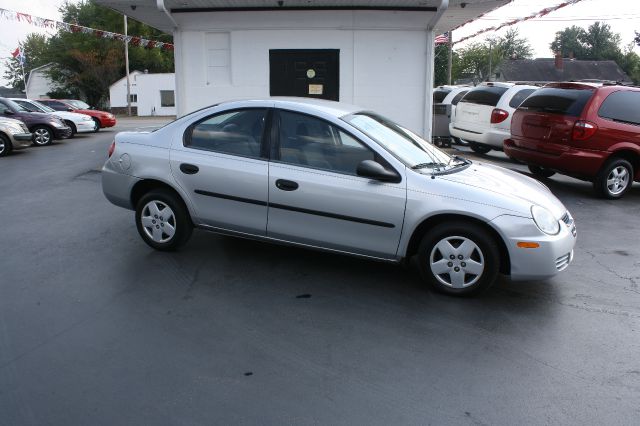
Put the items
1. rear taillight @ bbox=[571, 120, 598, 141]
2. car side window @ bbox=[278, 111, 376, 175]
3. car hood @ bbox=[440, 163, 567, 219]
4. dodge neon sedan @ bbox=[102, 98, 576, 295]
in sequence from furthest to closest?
rear taillight @ bbox=[571, 120, 598, 141], car side window @ bbox=[278, 111, 376, 175], car hood @ bbox=[440, 163, 567, 219], dodge neon sedan @ bbox=[102, 98, 576, 295]

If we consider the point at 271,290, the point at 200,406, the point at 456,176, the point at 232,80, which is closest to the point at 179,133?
the point at 271,290

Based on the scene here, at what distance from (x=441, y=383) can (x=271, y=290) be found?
1912mm

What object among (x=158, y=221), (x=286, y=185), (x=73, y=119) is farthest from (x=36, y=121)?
(x=286, y=185)

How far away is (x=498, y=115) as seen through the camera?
12.6 meters

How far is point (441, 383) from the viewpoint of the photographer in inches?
140

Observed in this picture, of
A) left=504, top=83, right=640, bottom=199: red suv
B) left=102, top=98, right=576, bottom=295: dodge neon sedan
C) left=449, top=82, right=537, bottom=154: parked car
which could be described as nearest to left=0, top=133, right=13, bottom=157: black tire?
left=102, top=98, right=576, bottom=295: dodge neon sedan

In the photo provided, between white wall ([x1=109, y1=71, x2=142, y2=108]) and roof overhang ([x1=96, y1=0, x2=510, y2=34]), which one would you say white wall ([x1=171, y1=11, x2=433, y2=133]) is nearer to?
roof overhang ([x1=96, y1=0, x2=510, y2=34])

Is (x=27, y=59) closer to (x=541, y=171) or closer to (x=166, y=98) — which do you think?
(x=166, y=98)

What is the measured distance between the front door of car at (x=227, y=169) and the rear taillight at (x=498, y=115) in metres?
8.36

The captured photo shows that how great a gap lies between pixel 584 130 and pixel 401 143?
457 centimetres

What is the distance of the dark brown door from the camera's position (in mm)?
11625

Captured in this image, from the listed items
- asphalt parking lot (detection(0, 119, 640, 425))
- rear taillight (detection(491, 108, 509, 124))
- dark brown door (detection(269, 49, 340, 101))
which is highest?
dark brown door (detection(269, 49, 340, 101))

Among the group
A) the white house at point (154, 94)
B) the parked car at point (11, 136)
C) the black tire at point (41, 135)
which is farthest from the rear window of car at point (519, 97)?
the white house at point (154, 94)

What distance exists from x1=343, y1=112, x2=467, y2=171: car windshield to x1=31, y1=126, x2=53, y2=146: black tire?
48.8 feet
